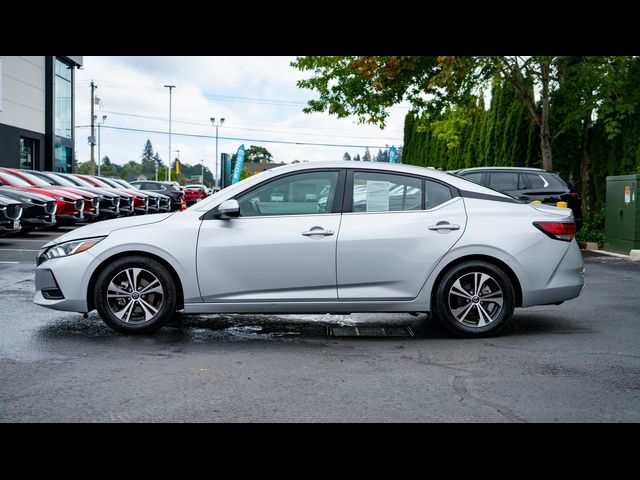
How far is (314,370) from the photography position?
585cm

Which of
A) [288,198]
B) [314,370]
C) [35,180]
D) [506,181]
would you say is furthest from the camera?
[35,180]

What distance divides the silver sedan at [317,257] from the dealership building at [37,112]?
100ft

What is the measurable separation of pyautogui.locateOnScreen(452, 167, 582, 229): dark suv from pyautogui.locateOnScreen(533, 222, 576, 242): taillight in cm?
859

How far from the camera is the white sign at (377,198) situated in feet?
23.7

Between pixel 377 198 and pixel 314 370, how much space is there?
2.02 m

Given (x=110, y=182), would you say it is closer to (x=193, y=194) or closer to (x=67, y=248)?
(x=193, y=194)

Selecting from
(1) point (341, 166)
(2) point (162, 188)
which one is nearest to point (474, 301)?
(1) point (341, 166)

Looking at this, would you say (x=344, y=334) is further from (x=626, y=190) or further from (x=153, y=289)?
(x=626, y=190)

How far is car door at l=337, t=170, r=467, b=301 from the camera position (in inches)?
275

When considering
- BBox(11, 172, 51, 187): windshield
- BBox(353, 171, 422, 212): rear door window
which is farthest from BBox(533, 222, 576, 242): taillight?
BBox(11, 172, 51, 187): windshield

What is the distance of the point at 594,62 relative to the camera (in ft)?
62.1

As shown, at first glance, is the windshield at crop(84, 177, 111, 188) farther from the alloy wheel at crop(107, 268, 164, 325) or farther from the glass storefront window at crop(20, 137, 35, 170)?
the alloy wheel at crop(107, 268, 164, 325)

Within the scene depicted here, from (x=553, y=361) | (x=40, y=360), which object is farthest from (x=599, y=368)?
(x=40, y=360)

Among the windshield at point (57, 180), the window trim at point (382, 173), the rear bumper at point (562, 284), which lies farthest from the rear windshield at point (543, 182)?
the windshield at point (57, 180)
